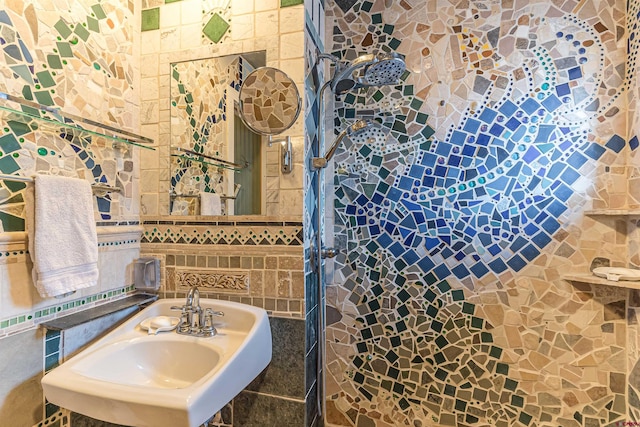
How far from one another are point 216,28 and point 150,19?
34 centimetres

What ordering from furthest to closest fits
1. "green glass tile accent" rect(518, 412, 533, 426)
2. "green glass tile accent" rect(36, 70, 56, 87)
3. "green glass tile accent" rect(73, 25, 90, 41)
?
1. "green glass tile accent" rect(518, 412, 533, 426)
2. "green glass tile accent" rect(73, 25, 90, 41)
3. "green glass tile accent" rect(36, 70, 56, 87)

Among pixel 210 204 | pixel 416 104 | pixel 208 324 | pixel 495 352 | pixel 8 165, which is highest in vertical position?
pixel 416 104

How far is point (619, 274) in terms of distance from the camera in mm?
1301

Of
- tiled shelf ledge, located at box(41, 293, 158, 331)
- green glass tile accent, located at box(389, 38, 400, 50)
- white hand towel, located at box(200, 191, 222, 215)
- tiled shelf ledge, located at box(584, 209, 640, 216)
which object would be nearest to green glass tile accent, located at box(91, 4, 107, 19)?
white hand towel, located at box(200, 191, 222, 215)

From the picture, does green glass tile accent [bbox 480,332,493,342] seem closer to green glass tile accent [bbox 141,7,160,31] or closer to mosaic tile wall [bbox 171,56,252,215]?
mosaic tile wall [bbox 171,56,252,215]

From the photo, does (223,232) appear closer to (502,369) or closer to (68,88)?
(68,88)

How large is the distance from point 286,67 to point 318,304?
3.34ft

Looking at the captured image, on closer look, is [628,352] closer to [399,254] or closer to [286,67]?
[399,254]

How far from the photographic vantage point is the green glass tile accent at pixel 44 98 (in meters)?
1.01

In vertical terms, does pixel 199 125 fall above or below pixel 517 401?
above

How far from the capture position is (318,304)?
4.68ft

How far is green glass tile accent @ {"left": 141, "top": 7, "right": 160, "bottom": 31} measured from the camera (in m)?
1.41

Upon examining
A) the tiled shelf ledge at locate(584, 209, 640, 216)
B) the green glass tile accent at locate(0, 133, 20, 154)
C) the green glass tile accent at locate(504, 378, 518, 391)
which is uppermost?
the green glass tile accent at locate(0, 133, 20, 154)

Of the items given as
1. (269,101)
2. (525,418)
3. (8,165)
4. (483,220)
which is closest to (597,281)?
(483,220)
